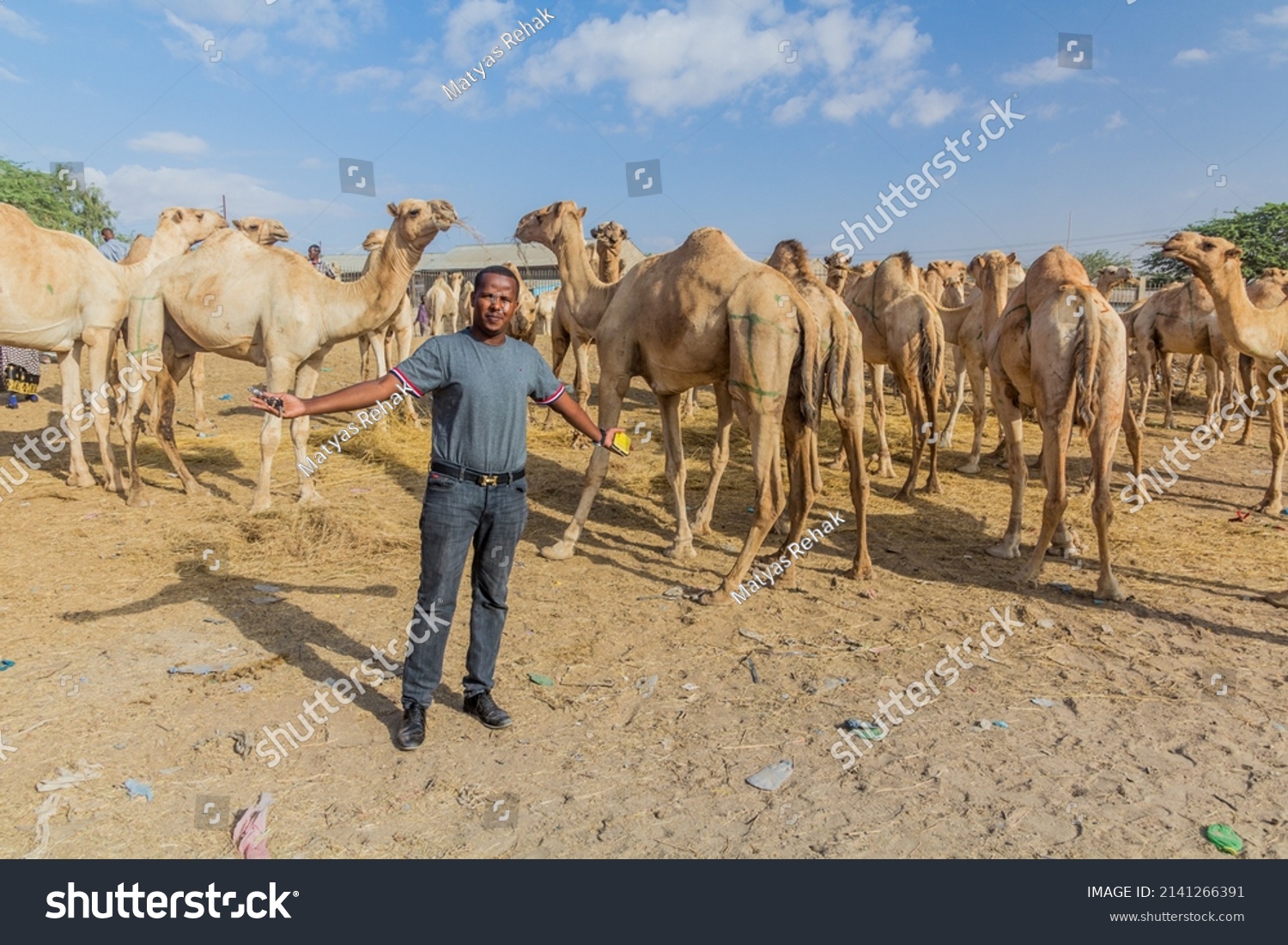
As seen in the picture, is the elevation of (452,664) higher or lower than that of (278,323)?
lower

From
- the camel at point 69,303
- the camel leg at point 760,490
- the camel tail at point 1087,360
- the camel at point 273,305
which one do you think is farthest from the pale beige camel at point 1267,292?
the camel at point 69,303

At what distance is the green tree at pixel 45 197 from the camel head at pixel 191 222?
2128 cm

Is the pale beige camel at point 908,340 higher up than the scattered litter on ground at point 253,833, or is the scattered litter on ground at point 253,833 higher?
the pale beige camel at point 908,340

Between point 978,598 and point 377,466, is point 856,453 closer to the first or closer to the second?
point 978,598

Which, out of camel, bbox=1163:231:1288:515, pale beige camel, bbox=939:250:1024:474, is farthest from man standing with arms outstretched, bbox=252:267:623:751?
pale beige camel, bbox=939:250:1024:474

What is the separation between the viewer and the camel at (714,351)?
5.96 meters

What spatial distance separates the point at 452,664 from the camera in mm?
5059

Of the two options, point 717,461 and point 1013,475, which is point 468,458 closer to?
point 717,461

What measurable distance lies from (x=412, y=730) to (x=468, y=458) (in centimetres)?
141

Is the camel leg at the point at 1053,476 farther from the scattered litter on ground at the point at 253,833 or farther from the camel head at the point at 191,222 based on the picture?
the camel head at the point at 191,222

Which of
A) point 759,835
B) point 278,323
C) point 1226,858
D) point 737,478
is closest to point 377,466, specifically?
point 278,323

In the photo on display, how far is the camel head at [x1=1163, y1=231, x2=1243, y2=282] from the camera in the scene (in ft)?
21.9

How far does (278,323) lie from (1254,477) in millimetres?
11971

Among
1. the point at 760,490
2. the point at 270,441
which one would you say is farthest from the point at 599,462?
the point at 270,441
